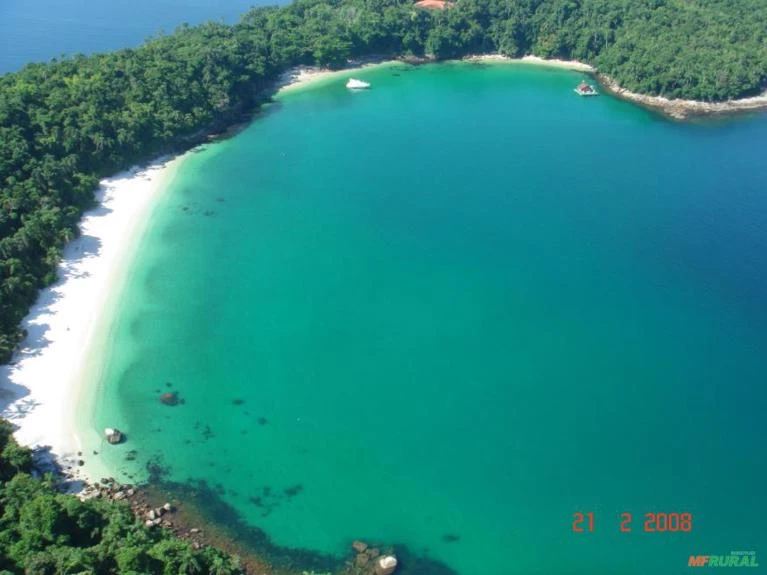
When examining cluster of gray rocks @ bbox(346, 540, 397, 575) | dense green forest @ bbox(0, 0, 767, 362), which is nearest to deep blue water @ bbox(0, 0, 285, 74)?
dense green forest @ bbox(0, 0, 767, 362)

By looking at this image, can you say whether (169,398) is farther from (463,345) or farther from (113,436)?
(463,345)

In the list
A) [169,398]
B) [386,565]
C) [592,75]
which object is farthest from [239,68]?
[386,565]

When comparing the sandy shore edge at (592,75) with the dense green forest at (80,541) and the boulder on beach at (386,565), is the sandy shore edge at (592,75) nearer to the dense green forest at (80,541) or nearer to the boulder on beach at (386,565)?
the dense green forest at (80,541)

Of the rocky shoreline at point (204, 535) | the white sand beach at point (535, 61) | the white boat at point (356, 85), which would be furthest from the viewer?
the white sand beach at point (535, 61)

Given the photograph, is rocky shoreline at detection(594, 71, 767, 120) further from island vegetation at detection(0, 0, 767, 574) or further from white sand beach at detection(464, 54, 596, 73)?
white sand beach at detection(464, 54, 596, 73)

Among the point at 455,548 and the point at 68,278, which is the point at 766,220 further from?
the point at 68,278

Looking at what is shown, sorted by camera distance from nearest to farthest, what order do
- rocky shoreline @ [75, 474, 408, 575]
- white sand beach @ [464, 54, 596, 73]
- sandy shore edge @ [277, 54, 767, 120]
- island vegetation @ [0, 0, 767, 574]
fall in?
island vegetation @ [0, 0, 767, 574] → rocky shoreline @ [75, 474, 408, 575] → sandy shore edge @ [277, 54, 767, 120] → white sand beach @ [464, 54, 596, 73]

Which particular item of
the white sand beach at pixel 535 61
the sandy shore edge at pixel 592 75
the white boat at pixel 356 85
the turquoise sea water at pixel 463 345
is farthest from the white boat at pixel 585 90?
the white boat at pixel 356 85
